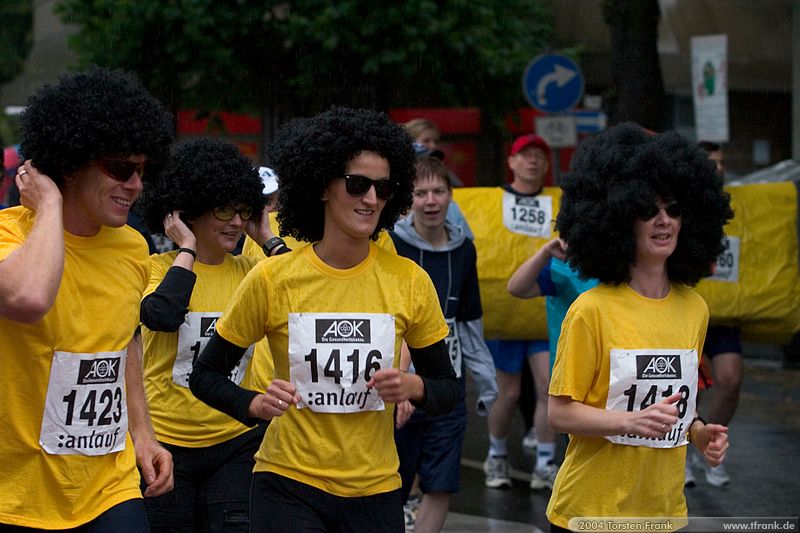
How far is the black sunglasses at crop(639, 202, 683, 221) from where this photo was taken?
15.8ft

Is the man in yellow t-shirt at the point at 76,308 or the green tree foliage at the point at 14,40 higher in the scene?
the green tree foliage at the point at 14,40

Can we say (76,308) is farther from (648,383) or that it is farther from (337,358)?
(648,383)

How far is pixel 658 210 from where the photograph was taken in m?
4.84

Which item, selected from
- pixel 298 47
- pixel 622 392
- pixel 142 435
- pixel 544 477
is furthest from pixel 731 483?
pixel 298 47

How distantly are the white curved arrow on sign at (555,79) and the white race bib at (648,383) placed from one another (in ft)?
36.4

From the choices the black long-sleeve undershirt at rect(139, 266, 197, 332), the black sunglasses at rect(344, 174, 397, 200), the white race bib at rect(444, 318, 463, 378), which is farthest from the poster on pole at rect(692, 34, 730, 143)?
the black sunglasses at rect(344, 174, 397, 200)

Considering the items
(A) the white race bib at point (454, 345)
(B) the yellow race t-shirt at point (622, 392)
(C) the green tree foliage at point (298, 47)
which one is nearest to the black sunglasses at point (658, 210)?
(B) the yellow race t-shirt at point (622, 392)

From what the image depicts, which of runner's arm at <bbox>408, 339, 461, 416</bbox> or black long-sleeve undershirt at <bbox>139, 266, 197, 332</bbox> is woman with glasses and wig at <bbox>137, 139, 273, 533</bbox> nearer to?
black long-sleeve undershirt at <bbox>139, 266, 197, 332</bbox>

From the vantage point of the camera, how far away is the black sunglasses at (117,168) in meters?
4.17

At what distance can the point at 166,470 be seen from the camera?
14.6 feet

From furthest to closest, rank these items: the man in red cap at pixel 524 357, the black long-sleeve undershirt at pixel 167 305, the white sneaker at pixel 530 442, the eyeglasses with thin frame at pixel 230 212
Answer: the white sneaker at pixel 530 442 → the man in red cap at pixel 524 357 → the eyeglasses with thin frame at pixel 230 212 → the black long-sleeve undershirt at pixel 167 305

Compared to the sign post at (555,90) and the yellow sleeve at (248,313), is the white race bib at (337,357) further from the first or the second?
the sign post at (555,90)

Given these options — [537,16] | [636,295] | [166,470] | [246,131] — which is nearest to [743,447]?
[636,295]

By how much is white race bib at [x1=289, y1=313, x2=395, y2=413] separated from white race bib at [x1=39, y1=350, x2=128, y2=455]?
578 mm
